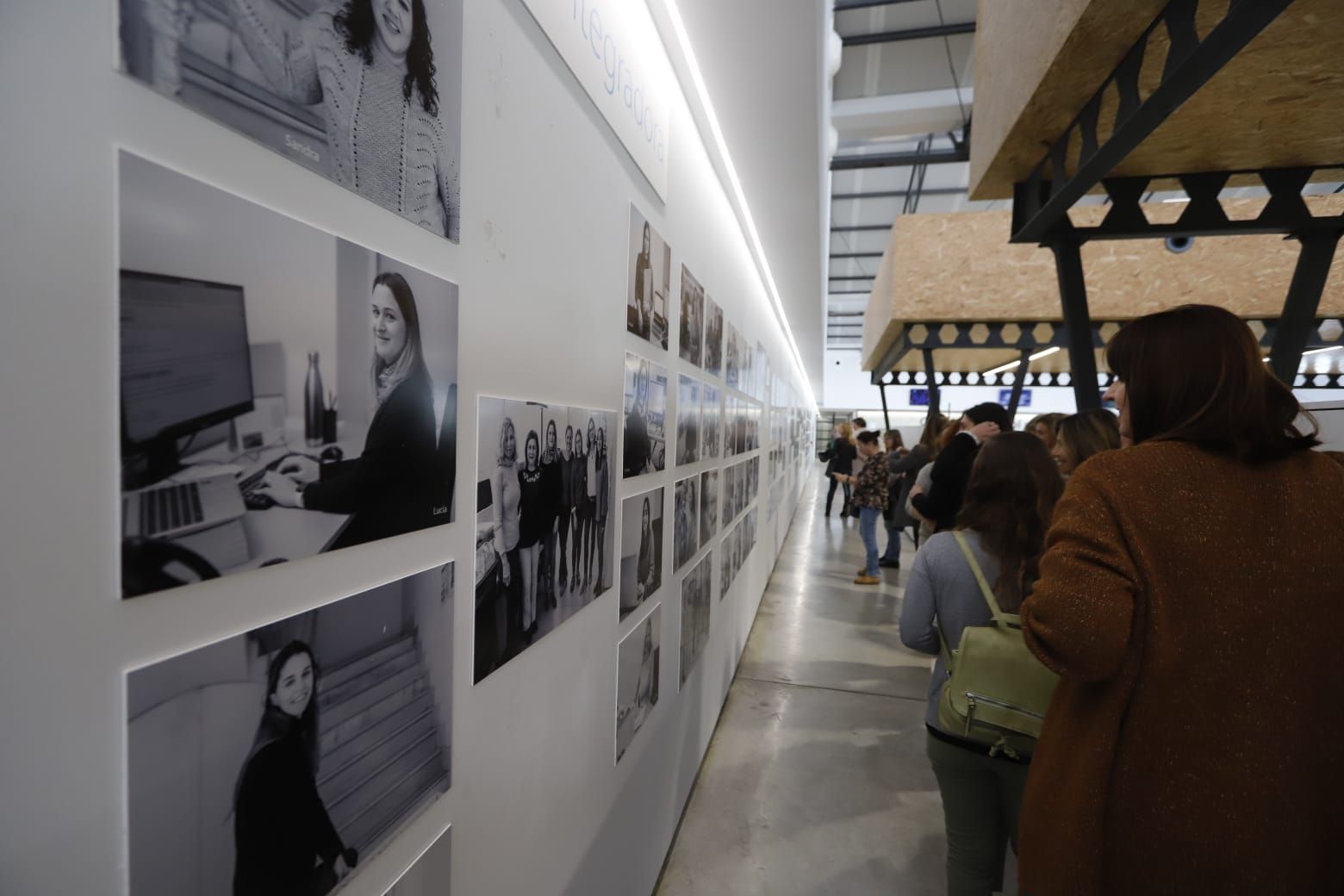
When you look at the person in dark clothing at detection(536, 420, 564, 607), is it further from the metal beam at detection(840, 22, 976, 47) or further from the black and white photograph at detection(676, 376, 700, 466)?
the metal beam at detection(840, 22, 976, 47)

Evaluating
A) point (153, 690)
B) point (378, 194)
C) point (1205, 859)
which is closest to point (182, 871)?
point (153, 690)

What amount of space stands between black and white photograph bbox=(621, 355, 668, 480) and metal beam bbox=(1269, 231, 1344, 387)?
2.33 metres

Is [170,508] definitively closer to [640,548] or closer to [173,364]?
[173,364]

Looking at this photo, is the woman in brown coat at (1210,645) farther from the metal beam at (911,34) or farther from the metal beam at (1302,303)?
the metal beam at (911,34)

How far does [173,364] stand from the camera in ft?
1.59

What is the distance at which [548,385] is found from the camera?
1.20m

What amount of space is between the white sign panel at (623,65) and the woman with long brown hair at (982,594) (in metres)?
1.35

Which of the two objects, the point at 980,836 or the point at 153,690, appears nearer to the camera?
the point at 153,690

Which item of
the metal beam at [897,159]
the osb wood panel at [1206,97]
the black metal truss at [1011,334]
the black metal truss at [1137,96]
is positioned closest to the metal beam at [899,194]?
the metal beam at [897,159]

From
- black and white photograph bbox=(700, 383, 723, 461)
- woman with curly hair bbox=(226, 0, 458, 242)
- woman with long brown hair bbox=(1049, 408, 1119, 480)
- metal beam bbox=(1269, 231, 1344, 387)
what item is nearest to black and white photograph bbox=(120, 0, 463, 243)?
woman with curly hair bbox=(226, 0, 458, 242)

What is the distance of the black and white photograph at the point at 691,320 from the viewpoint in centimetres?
219

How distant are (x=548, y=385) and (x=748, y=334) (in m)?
3.13

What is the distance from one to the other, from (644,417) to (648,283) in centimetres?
40

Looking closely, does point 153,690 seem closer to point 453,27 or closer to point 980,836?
point 453,27
